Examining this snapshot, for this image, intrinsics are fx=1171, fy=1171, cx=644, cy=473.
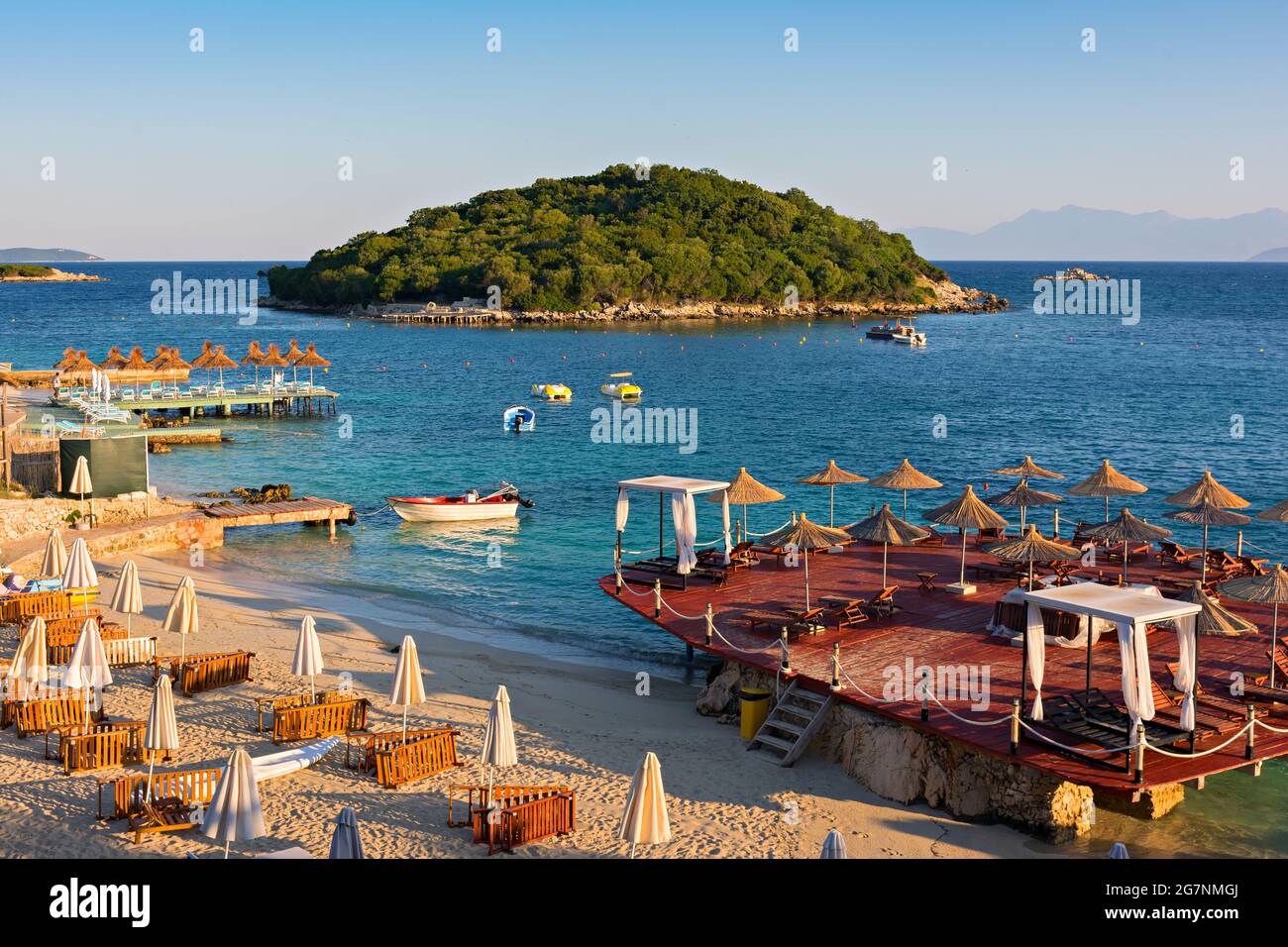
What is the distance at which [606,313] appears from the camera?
156m

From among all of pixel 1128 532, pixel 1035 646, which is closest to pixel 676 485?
pixel 1128 532

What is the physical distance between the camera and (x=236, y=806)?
13500mm

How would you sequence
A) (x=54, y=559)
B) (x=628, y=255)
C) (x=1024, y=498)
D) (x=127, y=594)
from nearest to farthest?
(x=127, y=594), (x=54, y=559), (x=1024, y=498), (x=628, y=255)

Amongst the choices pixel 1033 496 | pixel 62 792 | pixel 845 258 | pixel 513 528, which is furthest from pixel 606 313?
pixel 62 792

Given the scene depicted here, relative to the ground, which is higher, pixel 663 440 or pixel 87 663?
pixel 663 440

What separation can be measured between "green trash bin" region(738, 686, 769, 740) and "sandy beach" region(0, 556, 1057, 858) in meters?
0.33

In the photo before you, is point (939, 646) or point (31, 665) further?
point (939, 646)

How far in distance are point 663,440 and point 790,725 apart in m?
43.8

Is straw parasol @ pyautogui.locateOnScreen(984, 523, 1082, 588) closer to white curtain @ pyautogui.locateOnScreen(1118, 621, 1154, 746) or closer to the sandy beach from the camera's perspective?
white curtain @ pyautogui.locateOnScreen(1118, 621, 1154, 746)

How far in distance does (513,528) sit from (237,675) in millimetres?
18363

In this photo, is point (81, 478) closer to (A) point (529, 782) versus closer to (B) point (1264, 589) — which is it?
(A) point (529, 782)

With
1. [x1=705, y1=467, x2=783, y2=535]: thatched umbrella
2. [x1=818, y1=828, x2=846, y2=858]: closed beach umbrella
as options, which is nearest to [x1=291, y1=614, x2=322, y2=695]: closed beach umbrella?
[x1=705, y1=467, x2=783, y2=535]: thatched umbrella

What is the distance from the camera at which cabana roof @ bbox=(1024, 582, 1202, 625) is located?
16.1m

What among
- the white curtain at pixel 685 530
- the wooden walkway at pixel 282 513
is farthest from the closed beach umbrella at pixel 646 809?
the wooden walkway at pixel 282 513
